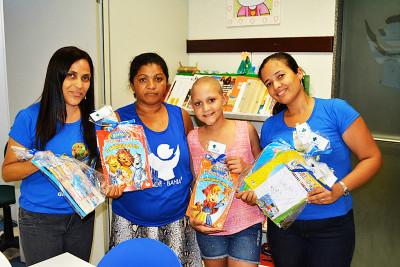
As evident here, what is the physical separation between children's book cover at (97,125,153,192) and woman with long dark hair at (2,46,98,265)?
0.12 meters

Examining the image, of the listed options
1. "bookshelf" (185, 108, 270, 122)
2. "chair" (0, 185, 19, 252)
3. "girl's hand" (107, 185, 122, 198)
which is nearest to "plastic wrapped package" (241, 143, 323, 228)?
"girl's hand" (107, 185, 122, 198)

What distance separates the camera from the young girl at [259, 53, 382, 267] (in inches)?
66.1

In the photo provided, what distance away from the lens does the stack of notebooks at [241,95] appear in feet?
9.65

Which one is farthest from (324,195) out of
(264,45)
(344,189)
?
(264,45)

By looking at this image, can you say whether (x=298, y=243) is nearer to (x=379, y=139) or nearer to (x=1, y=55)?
(x=379, y=139)

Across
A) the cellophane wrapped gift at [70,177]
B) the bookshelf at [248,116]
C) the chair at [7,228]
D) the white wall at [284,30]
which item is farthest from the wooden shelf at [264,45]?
the chair at [7,228]

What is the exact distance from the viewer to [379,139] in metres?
3.00

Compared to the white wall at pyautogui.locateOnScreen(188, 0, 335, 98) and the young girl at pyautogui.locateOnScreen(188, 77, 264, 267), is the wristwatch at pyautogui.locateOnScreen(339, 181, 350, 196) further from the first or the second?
the white wall at pyautogui.locateOnScreen(188, 0, 335, 98)

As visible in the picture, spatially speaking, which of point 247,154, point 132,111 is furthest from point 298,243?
point 132,111

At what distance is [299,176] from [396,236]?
78.6 inches

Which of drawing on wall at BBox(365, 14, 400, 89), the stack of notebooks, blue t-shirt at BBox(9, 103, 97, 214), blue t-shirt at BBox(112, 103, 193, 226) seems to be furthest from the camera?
the stack of notebooks

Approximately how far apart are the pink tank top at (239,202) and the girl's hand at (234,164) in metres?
0.08

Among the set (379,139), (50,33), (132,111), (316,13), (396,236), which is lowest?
(396,236)

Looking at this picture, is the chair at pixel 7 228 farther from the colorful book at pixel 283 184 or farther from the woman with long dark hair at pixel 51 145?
the colorful book at pixel 283 184
